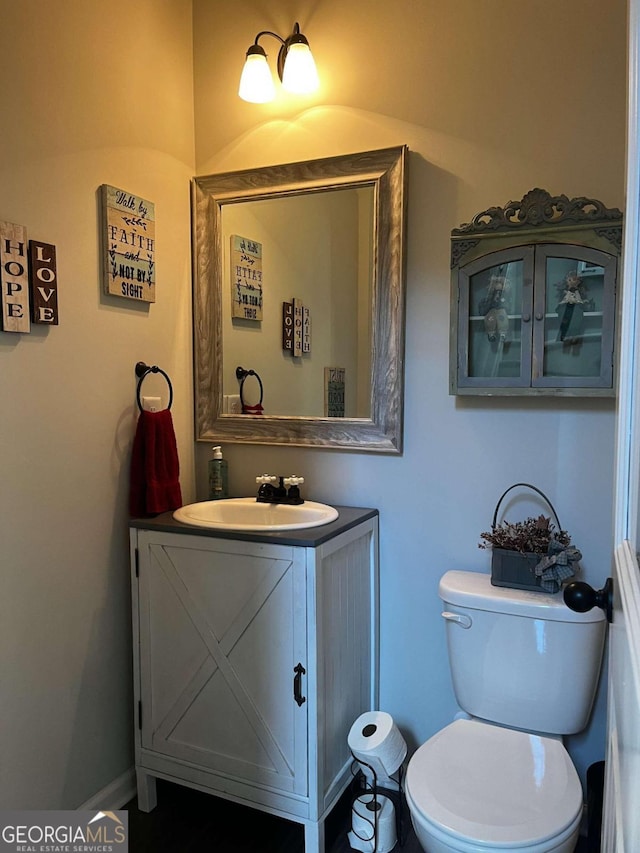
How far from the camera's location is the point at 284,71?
1929 millimetres

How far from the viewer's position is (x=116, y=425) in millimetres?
1884

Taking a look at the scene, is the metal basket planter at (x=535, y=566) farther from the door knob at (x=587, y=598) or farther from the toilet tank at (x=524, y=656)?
the door knob at (x=587, y=598)

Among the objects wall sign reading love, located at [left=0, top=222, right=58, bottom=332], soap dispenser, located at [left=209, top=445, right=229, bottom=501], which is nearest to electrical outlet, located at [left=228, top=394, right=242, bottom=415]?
soap dispenser, located at [left=209, top=445, right=229, bottom=501]

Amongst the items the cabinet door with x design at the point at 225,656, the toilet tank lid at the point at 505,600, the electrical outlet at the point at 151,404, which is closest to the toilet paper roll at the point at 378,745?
the cabinet door with x design at the point at 225,656

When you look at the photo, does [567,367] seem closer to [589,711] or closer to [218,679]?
[589,711]

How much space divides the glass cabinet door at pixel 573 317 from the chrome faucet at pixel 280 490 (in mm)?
838

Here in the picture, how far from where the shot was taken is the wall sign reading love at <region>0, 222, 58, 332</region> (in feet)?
4.89

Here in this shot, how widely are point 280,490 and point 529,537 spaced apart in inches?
32.4

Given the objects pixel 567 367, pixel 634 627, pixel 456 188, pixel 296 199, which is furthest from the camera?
pixel 296 199

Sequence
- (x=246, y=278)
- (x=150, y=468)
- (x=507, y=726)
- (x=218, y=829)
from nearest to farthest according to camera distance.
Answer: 1. (x=507, y=726)
2. (x=218, y=829)
3. (x=150, y=468)
4. (x=246, y=278)

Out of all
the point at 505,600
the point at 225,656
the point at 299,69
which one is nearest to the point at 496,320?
the point at 505,600

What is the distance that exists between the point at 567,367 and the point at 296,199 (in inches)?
42.3

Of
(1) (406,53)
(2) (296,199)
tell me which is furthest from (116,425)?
(1) (406,53)

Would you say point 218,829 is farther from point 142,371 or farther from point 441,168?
point 441,168
